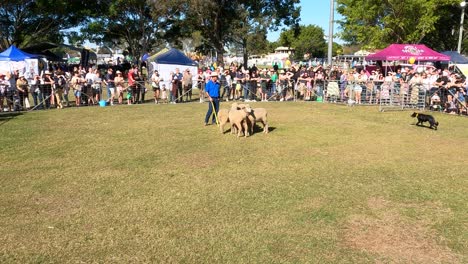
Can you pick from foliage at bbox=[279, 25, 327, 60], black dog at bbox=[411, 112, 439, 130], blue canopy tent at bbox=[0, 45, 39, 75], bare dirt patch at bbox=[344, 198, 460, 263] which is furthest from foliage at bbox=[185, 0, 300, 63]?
foliage at bbox=[279, 25, 327, 60]

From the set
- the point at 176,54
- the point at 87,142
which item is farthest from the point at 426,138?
the point at 176,54

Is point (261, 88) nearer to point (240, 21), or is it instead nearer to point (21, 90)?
point (21, 90)

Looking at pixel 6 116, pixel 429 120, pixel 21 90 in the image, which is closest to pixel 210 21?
pixel 21 90

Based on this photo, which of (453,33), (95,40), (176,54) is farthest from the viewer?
(95,40)

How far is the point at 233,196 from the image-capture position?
6355mm

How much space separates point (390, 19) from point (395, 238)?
27.2m

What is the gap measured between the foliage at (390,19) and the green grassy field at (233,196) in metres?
19.6

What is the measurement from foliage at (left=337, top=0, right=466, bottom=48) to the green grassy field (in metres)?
19.6

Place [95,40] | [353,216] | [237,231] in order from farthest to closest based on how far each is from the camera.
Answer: [95,40] → [353,216] → [237,231]

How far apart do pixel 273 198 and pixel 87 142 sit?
240 inches

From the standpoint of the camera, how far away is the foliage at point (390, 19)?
28.0 meters

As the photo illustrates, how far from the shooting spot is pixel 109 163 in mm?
8289

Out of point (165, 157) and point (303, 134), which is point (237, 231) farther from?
point (303, 134)

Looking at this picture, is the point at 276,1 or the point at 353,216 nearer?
the point at 353,216
